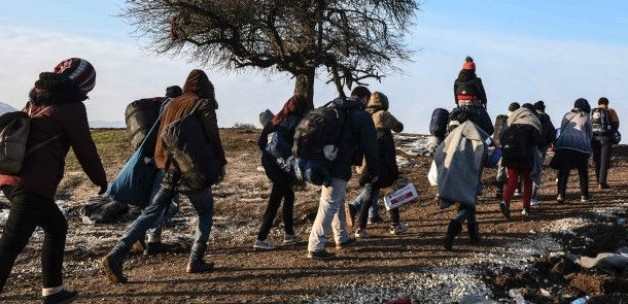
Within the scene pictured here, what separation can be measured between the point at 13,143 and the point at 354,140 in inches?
121

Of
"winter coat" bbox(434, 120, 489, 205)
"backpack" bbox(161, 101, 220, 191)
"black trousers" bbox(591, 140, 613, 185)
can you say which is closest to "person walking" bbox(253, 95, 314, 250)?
"backpack" bbox(161, 101, 220, 191)

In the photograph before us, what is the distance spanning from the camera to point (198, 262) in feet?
20.2

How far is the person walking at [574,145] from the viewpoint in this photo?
33.1ft

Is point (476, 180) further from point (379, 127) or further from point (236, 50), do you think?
point (236, 50)

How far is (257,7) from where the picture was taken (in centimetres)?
1892

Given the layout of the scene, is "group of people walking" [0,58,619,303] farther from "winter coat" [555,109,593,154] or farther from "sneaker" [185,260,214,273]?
"winter coat" [555,109,593,154]

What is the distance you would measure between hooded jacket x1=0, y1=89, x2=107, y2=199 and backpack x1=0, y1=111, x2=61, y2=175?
5 centimetres

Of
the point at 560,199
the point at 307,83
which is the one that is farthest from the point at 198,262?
the point at 307,83

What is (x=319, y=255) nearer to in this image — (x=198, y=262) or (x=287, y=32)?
(x=198, y=262)

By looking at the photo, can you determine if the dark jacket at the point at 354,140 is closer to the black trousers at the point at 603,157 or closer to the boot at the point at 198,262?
the boot at the point at 198,262

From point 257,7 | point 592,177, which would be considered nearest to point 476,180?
point 592,177

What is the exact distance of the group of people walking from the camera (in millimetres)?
4801

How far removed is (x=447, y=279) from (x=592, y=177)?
8.72 metres

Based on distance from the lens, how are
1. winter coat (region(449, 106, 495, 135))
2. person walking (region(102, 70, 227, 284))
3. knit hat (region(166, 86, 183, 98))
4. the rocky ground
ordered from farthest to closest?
winter coat (region(449, 106, 495, 135)) < knit hat (region(166, 86, 183, 98)) < the rocky ground < person walking (region(102, 70, 227, 284))
